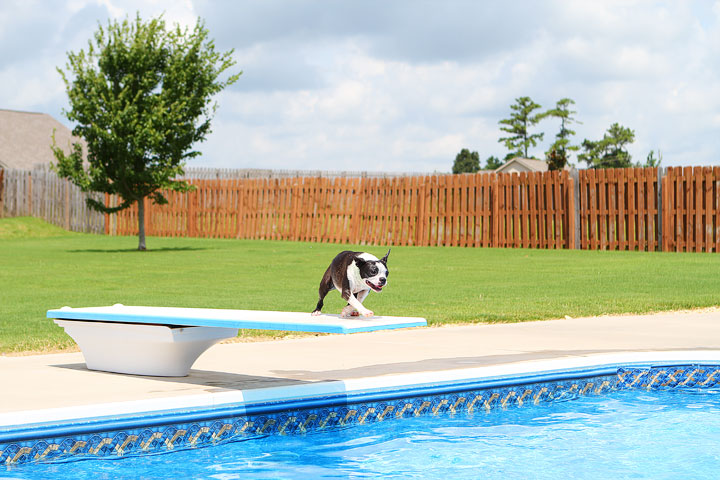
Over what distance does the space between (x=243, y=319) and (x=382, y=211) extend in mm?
22210

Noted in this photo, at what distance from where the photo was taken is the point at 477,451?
602 cm

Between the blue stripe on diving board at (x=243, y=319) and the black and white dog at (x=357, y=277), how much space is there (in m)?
0.12

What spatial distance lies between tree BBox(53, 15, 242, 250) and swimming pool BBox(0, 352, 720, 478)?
19501 mm

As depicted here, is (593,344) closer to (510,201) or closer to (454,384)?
(454,384)

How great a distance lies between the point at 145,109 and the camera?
2566 centimetres

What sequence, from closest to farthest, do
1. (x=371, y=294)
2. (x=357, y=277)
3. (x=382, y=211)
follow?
(x=357, y=277)
(x=371, y=294)
(x=382, y=211)

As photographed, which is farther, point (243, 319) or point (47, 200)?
point (47, 200)

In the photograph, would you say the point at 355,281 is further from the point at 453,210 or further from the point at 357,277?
the point at 453,210

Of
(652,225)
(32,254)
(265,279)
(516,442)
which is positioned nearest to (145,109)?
(32,254)

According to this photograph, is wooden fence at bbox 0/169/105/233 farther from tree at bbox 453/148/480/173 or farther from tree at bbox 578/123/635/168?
tree at bbox 453/148/480/173

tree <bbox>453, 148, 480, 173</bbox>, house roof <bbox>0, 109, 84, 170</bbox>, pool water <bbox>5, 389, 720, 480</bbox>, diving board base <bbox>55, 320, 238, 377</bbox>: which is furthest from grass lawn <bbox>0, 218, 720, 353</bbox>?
tree <bbox>453, 148, 480, 173</bbox>

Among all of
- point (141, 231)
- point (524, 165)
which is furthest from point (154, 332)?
point (524, 165)

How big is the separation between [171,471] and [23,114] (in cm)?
5506

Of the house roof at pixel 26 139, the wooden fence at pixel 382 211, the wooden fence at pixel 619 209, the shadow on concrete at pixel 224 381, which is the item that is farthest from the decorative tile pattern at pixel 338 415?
the house roof at pixel 26 139
